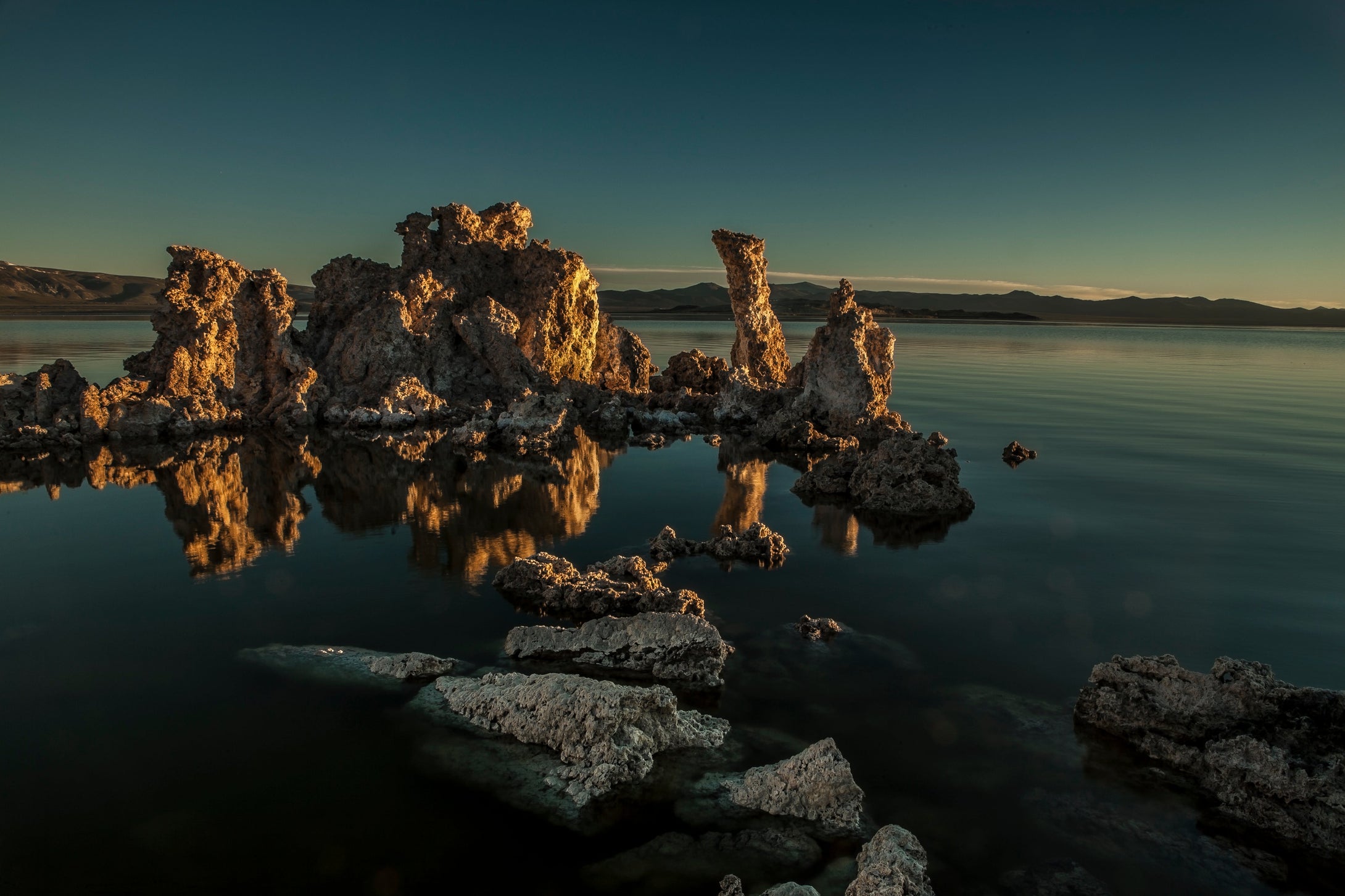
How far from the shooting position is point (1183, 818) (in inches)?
302

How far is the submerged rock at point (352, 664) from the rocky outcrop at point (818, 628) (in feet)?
17.6

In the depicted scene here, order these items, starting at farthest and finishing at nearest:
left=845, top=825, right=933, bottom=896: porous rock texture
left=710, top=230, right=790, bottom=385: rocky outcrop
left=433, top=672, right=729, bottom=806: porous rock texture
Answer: left=710, top=230, right=790, bottom=385: rocky outcrop, left=433, top=672, right=729, bottom=806: porous rock texture, left=845, top=825, right=933, bottom=896: porous rock texture

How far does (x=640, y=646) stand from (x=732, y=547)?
5106mm

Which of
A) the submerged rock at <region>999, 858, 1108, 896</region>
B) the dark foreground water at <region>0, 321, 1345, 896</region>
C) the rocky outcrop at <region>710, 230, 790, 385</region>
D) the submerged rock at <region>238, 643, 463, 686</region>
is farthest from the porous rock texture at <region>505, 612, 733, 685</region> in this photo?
the rocky outcrop at <region>710, 230, 790, 385</region>

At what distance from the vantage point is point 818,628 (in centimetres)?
1186

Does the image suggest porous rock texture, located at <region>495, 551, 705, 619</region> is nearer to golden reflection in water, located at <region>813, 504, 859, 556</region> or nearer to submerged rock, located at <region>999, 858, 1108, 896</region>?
golden reflection in water, located at <region>813, 504, 859, 556</region>

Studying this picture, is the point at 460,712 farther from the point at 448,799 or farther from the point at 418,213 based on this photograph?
the point at 418,213

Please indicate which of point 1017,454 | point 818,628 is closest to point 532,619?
point 818,628

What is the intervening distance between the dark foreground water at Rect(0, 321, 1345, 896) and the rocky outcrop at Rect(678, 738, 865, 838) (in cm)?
39

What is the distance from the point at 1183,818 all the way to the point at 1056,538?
10.2 meters

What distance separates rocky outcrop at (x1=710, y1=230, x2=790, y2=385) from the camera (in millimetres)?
40062

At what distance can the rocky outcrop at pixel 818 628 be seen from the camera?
11727mm

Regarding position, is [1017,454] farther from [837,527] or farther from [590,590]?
[590,590]

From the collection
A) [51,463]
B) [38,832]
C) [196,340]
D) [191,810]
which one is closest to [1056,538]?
[191,810]
